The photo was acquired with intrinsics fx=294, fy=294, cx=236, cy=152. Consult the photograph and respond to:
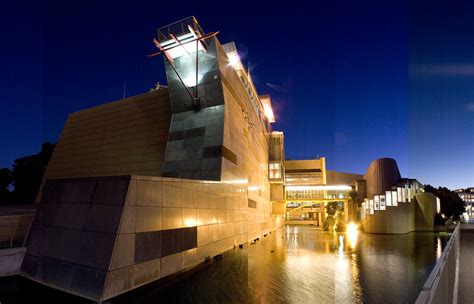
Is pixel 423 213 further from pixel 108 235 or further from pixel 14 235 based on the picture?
pixel 14 235

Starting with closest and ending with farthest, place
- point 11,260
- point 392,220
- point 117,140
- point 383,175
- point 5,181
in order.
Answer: point 11,260
point 117,140
point 392,220
point 383,175
point 5,181

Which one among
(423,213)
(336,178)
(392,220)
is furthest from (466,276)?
(336,178)

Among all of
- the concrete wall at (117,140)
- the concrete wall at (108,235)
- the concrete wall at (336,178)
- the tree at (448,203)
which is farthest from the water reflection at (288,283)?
the concrete wall at (336,178)

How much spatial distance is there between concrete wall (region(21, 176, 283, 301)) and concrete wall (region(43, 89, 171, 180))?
53.4ft

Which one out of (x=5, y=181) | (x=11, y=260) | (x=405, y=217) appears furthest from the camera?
(x=5, y=181)

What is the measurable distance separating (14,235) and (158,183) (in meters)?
6.78

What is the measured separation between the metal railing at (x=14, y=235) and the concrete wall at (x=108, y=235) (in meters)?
0.65

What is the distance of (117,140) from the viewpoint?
35.4 metres

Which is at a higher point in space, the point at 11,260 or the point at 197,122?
the point at 197,122

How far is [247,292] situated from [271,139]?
45.1m

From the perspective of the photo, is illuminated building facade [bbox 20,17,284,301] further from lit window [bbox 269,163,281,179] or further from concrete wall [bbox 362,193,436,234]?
concrete wall [bbox 362,193,436,234]

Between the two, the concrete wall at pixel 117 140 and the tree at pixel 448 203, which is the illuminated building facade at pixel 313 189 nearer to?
the tree at pixel 448 203

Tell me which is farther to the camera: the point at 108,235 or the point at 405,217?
the point at 405,217

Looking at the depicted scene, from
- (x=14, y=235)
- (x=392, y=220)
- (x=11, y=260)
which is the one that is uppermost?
(x=14, y=235)
